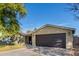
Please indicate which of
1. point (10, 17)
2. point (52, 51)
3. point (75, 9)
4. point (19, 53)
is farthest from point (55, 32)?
point (10, 17)

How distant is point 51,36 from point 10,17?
1180 mm

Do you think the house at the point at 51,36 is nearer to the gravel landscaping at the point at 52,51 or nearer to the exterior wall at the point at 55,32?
the exterior wall at the point at 55,32

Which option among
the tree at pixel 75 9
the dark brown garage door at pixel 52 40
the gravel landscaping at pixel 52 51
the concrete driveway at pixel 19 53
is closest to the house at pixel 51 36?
the dark brown garage door at pixel 52 40

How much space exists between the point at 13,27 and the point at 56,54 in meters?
1.32

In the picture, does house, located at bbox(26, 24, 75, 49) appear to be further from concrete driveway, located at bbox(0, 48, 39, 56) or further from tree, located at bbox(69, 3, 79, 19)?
tree, located at bbox(69, 3, 79, 19)

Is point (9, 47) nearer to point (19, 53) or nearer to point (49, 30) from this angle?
point (19, 53)

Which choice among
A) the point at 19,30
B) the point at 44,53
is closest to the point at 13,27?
the point at 19,30

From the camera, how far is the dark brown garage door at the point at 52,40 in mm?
5406

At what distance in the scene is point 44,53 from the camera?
5418 mm

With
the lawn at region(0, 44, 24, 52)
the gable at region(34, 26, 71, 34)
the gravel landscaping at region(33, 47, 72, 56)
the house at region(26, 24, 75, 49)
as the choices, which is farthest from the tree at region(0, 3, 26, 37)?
the gravel landscaping at region(33, 47, 72, 56)

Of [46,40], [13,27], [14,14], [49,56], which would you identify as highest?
[14,14]

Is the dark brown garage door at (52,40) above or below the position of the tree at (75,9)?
below

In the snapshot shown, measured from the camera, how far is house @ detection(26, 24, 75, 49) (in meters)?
5.37

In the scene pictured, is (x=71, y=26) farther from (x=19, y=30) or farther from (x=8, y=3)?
(x=8, y=3)
